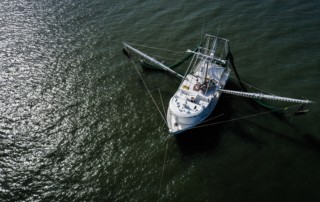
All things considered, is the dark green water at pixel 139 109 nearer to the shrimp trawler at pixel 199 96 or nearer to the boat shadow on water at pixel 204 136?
the boat shadow on water at pixel 204 136

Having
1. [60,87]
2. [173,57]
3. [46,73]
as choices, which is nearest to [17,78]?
[46,73]

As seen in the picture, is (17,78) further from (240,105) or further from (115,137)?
(240,105)

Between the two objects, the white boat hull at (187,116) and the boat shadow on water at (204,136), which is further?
the boat shadow on water at (204,136)

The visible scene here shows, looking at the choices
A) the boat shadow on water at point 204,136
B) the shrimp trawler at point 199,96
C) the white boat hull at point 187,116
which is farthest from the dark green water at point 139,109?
the shrimp trawler at point 199,96

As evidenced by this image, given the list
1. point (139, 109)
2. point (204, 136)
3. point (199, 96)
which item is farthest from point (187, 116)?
point (139, 109)

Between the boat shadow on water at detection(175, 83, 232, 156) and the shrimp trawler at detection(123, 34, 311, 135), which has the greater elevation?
the shrimp trawler at detection(123, 34, 311, 135)

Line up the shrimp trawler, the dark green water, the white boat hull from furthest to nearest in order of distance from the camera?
the shrimp trawler, the white boat hull, the dark green water

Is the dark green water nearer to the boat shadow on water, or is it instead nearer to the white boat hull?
the boat shadow on water

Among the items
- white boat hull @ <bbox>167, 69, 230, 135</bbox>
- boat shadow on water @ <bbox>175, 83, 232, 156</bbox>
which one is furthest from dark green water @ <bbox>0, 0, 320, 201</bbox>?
white boat hull @ <bbox>167, 69, 230, 135</bbox>
